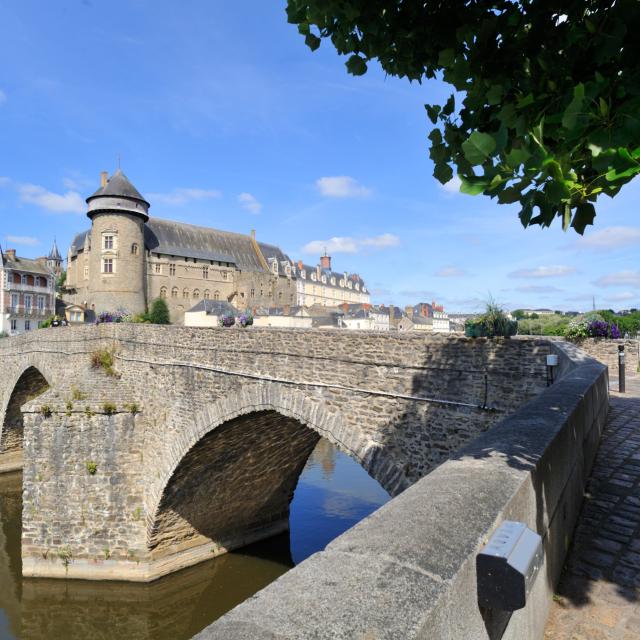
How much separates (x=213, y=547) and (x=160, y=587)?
219 cm

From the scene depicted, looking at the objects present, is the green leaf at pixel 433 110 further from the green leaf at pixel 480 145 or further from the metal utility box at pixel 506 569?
the metal utility box at pixel 506 569

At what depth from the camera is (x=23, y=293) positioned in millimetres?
55125

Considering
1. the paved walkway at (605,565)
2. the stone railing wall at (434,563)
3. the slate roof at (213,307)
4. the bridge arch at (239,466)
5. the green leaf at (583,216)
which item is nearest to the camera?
the stone railing wall at (434,563)

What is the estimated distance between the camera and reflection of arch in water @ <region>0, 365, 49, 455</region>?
2691 centimetres

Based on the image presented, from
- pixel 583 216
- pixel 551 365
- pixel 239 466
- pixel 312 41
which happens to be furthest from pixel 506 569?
pixel 239 466

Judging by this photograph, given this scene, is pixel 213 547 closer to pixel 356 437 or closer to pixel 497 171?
pixel 356 437

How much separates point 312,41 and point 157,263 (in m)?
55.9

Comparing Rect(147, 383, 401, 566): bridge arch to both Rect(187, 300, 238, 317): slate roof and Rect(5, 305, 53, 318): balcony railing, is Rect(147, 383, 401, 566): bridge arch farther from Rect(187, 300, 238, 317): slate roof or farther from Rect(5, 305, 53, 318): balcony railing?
Rect(5, 305, 53, 318): balcony railing

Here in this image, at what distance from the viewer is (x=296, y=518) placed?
18.5 m

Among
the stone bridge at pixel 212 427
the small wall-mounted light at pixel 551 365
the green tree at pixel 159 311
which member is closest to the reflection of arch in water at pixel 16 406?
the stone bridge at pixel 212 427

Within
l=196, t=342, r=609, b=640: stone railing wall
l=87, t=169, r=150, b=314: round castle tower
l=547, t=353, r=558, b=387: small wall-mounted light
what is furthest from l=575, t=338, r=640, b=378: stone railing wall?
l=87, t=169, r=150, b=314: round castle tower

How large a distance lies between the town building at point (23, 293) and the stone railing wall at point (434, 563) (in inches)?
2274

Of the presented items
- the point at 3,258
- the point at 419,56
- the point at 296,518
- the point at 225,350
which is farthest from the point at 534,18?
the point at 3,258

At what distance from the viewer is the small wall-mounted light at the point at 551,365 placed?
671 cm
